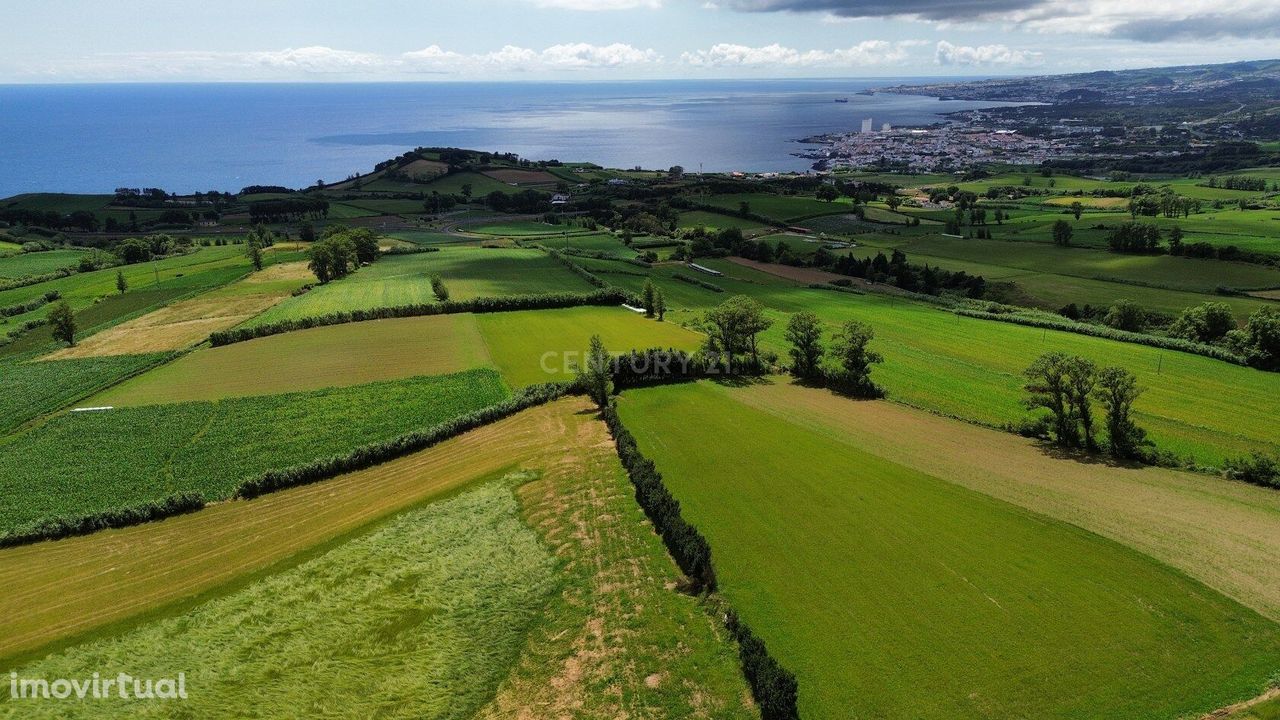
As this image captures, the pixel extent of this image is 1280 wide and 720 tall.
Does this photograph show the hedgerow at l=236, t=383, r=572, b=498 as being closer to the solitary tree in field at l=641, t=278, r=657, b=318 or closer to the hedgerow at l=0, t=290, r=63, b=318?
the solitary tree in field at l=641, t=278, r=657, b=318

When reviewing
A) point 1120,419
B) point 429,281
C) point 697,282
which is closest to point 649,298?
point 697,282

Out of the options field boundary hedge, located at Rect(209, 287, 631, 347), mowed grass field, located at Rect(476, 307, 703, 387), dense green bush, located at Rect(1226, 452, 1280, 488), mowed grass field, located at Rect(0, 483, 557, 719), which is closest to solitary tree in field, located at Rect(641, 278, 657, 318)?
mowed grass field, located at Rect(476, 307, 703, 387)

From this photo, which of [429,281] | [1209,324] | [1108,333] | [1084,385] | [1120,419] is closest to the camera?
[1120,419]

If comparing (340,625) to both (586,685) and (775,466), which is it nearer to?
(586,685)

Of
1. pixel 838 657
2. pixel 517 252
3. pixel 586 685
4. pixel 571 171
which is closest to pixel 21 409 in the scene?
pixel 586 685

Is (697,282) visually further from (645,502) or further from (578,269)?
(645,502)
